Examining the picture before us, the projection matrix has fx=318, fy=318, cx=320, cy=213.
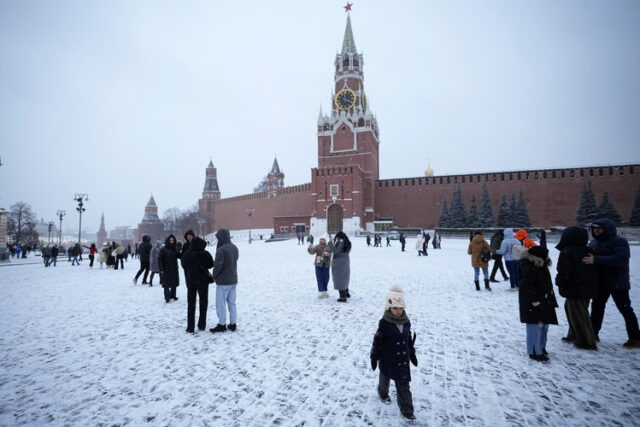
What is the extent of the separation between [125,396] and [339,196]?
36237 millimetres

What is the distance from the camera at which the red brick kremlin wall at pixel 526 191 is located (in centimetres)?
3222

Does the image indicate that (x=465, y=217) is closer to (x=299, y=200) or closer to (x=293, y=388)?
(x=299, y=200)

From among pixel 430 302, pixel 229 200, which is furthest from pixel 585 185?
pixel 229 200

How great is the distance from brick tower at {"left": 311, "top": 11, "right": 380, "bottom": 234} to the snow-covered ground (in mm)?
32576

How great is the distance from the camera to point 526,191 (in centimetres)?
3578

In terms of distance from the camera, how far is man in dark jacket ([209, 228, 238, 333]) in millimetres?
4215

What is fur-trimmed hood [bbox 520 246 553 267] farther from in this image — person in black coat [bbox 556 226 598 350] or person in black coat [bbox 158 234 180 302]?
person in black coat [bbox 158 234 180 302]

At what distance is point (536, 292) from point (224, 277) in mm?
3614

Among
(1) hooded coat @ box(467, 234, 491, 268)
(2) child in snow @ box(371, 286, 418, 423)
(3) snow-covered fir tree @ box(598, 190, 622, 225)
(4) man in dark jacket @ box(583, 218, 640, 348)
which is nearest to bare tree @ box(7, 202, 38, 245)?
(1) hooded coat @ box(467, 234, 491, 268)

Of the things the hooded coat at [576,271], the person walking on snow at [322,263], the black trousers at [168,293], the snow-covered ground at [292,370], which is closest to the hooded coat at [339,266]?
the person walking on snow at [322,263]

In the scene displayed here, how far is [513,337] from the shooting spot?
3.99 meters

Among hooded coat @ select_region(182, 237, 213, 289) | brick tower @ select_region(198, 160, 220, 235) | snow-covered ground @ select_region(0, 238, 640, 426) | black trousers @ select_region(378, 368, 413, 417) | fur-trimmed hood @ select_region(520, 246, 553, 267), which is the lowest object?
snow-covered ground @ select_region(0, 238, 640, 426)

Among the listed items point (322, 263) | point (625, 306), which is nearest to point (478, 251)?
point (625, 306)

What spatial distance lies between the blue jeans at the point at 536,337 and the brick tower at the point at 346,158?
33.6 meters
